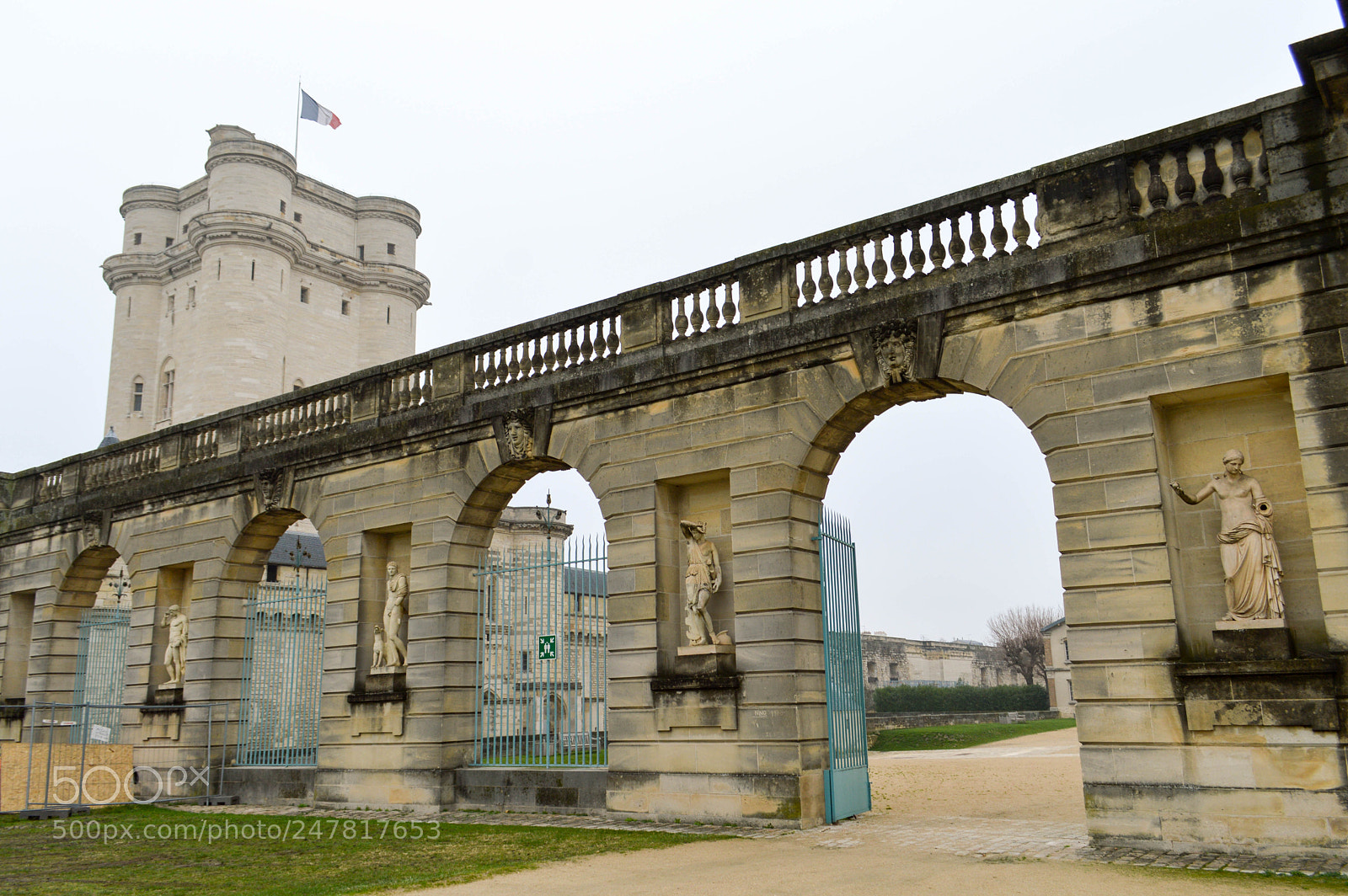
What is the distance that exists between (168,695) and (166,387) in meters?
30.5

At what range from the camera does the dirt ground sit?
7.36 m

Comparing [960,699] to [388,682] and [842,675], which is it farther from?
[842,675]

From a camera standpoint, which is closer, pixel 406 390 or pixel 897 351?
pixel 897 351

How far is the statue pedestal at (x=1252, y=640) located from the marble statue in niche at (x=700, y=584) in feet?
16.2

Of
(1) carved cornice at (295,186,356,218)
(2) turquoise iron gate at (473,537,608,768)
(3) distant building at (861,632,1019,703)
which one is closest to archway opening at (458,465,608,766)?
(2) turquoise iron gate at (473,537,608,768)

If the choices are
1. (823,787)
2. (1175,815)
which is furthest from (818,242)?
(1175,815)

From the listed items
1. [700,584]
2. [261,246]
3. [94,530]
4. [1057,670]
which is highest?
[261,246]

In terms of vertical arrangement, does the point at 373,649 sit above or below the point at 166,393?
below

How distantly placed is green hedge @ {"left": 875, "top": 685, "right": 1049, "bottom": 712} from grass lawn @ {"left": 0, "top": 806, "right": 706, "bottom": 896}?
36639 millimetres

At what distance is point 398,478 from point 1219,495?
415 inches

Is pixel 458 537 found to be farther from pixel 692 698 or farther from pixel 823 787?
pixel 823 787

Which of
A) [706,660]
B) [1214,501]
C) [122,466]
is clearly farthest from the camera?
Result: [122,466]

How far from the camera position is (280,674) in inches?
677

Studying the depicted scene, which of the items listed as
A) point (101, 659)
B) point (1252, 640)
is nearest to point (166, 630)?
point (101, 659)
